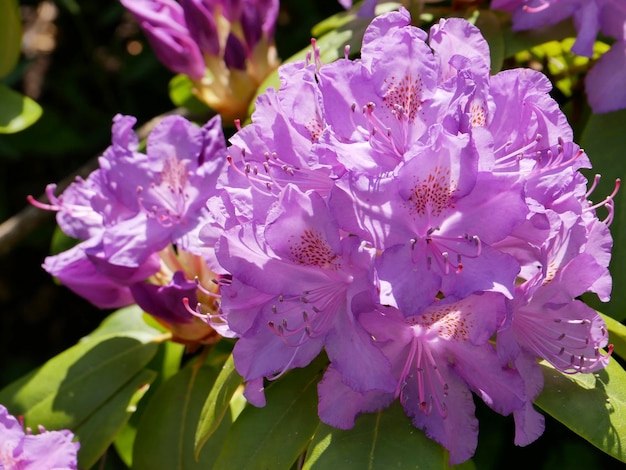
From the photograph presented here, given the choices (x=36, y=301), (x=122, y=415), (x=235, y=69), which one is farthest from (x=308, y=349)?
(x=36, y=301)

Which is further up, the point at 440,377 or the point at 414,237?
the point at 414,237

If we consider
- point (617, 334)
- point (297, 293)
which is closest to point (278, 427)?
point (297, 293)

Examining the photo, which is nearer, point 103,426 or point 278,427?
point 278,427

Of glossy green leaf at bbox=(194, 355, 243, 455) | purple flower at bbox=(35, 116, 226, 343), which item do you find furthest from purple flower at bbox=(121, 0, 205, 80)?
glossy green leaf at bbox=(194, 355, 243, 455)

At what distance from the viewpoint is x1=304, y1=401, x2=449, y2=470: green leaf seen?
3.41 ft

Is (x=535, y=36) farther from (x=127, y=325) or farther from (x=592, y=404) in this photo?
(x=127, y=325)

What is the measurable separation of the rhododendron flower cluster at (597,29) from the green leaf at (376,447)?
22.1 inches

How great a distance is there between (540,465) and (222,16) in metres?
1.08

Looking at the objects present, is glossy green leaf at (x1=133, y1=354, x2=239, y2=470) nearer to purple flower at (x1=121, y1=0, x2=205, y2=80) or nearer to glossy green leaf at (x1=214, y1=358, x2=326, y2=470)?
glossy green leaf at (x1=214, y1=358, x2=326, y2=470)

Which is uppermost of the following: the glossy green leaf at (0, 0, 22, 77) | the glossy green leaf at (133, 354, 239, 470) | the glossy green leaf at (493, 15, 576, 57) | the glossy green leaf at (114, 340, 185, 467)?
the glossy green leaf at (0, 0, 22, 77)

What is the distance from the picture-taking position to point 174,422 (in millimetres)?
1417

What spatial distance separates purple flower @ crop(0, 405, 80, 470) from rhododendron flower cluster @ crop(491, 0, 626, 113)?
0.85m

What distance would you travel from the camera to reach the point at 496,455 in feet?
6.19

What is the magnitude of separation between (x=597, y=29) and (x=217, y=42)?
0.64 metres
